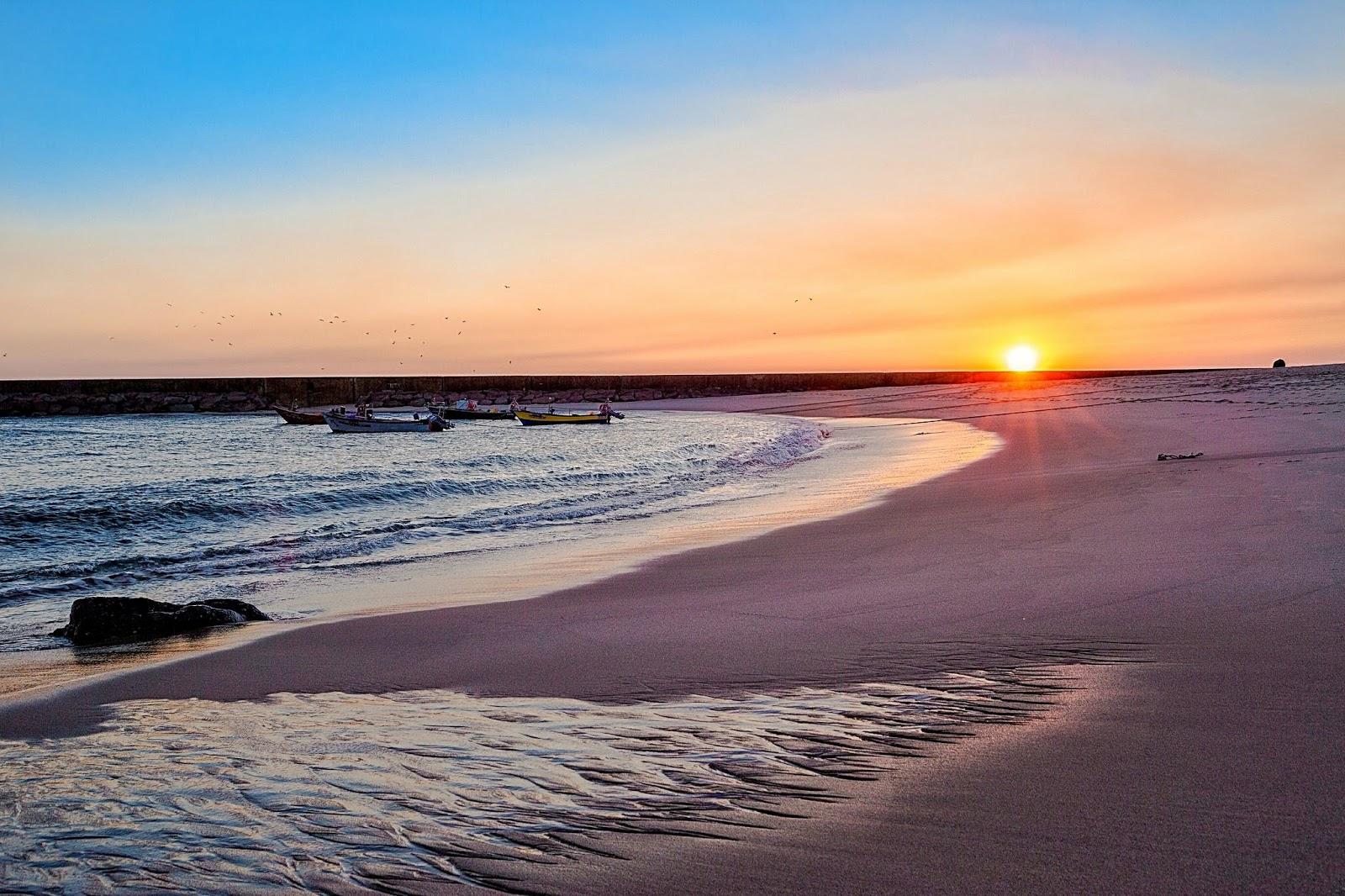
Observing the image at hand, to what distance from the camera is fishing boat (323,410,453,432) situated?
54.9m

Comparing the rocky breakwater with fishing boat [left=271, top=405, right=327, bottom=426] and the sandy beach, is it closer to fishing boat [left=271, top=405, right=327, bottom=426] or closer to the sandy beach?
fishing boat [left=271, top=405, right=327, bottom=426]

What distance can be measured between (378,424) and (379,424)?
0.07m

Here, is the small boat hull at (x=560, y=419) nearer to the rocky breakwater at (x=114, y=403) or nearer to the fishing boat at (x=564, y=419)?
the fishing boat at (x=564, y=419)

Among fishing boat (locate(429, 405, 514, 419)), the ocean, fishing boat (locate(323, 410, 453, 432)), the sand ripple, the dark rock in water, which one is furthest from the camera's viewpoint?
fishing boat (locate(429, 405, 514, 419))

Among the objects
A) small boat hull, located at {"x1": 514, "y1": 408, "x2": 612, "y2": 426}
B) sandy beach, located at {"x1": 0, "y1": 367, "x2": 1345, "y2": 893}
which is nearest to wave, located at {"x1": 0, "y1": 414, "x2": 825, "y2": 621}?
sandy beach, located at {"x1": 0, "y1": 367, "x2": 1345, "y2": 893}

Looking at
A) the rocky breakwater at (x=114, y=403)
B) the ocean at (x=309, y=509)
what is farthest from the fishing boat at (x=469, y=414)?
the rocky breakwater at (x=114, y=403)

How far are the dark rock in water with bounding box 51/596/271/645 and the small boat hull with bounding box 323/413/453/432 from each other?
47860 millimetres

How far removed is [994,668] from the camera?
480 centimetres

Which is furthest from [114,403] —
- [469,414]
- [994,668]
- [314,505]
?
[994,668]

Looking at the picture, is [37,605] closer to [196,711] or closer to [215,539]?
[215,539]

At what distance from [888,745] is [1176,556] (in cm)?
476

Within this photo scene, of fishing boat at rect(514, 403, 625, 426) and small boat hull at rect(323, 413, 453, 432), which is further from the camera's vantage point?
fishing boat at rect(514, 403, 625, 426)

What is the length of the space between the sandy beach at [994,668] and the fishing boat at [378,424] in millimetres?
45525

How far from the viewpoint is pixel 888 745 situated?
12.3 ft
